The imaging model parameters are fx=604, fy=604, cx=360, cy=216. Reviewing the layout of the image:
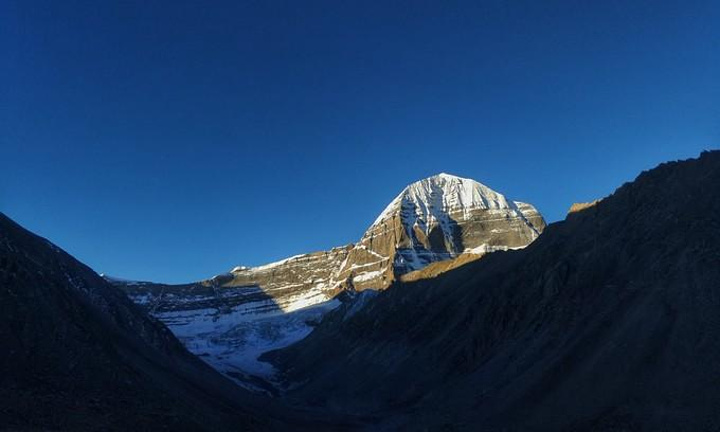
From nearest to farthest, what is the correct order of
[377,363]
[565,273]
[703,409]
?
[703,409] → [565,273] → [377,363]

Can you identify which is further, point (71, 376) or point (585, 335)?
point (585, 335)

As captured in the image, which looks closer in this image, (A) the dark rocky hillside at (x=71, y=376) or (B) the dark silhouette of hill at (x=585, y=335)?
(A) the dark rocky hillside at (x=71, y=376)

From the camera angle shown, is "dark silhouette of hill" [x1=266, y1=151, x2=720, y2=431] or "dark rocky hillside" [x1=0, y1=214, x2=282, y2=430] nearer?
"dark rocky hillside" [x1=0, y1=214, x2=282, y2=430]

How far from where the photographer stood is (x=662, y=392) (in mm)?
31375

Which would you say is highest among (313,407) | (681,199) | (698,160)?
(698,160)

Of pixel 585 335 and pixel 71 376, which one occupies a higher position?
pixel 71 376

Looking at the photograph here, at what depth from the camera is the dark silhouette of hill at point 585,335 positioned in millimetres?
32906

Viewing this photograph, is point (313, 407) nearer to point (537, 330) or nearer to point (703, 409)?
point (537, 330)

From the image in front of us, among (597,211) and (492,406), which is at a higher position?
(597,211)

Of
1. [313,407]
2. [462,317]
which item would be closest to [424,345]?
[462,317]

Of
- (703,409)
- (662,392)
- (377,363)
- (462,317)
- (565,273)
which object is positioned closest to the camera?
(703,409)

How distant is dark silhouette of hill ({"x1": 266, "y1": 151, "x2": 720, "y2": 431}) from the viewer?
108 ft

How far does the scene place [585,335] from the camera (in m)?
42.2

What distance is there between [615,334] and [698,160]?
20693mm
